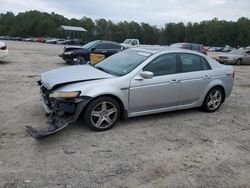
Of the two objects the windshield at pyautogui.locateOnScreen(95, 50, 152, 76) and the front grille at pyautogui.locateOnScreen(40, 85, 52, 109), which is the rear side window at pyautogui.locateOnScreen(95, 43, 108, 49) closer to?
the windshield at pyautogui.locateOnScreen(95, 50, 152, 76)

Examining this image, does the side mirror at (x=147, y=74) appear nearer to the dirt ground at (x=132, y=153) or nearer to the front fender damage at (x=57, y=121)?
the dirt ground at (x=132, y=153)

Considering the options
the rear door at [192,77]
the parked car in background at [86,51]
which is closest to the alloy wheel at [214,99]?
the rear door at [192,77]

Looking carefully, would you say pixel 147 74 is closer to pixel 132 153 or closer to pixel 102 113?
pixel 102 113

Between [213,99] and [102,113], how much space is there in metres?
3.03

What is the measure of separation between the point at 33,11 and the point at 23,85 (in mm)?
132995

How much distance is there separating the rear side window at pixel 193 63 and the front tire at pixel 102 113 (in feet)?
6.38

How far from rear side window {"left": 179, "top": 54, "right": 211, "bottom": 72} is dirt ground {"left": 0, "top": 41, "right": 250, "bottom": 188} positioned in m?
1.03

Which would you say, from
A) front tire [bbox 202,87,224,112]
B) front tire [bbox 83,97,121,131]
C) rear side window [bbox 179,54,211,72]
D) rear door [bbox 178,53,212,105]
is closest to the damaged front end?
front tire [bbox 83,97,121,131]

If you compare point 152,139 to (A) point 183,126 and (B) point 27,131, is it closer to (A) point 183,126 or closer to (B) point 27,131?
(A) point 183,126

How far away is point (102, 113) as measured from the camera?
240 inches

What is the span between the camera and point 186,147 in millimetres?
5609

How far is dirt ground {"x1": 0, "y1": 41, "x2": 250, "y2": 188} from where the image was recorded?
4.42m

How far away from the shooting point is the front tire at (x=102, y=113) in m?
5.95

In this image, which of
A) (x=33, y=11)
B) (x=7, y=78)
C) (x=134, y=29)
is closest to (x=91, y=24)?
(x=134, y=29)
